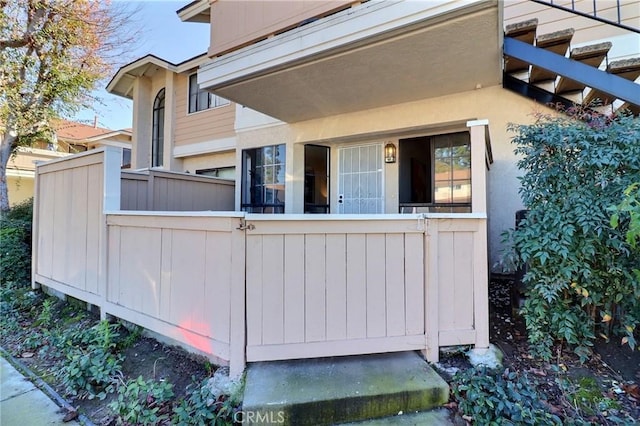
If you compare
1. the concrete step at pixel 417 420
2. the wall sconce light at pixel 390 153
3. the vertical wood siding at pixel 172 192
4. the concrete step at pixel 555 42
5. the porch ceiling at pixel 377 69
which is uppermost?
the concrete step at pixel 555 42

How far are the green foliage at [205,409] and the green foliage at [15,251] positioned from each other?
463 cm

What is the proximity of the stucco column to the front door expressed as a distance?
20.8 feet

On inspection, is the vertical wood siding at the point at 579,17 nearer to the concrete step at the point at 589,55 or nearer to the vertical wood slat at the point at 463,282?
the concrete step at the point at 589,55

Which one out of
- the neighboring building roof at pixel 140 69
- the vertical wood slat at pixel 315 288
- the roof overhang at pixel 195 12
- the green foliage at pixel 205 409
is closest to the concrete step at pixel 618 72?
the vertical wood slat at pixel 315 288

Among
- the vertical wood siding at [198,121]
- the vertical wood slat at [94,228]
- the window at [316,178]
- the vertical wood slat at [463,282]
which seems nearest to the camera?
the vertical wood slat at [463,282]

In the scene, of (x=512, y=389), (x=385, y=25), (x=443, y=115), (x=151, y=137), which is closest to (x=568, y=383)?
(x=512, y=389)

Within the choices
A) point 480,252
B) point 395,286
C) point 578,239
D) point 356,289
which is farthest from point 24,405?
point 578,239

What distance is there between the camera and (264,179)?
22.2 feet

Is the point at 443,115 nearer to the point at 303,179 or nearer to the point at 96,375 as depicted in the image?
the point at 303,179

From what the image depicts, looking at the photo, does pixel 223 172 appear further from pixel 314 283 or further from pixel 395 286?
pixel 395 286

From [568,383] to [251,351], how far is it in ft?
7.13

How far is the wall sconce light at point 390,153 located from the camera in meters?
5.73

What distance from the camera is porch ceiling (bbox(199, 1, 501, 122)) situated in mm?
3117

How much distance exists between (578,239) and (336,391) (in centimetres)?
206
